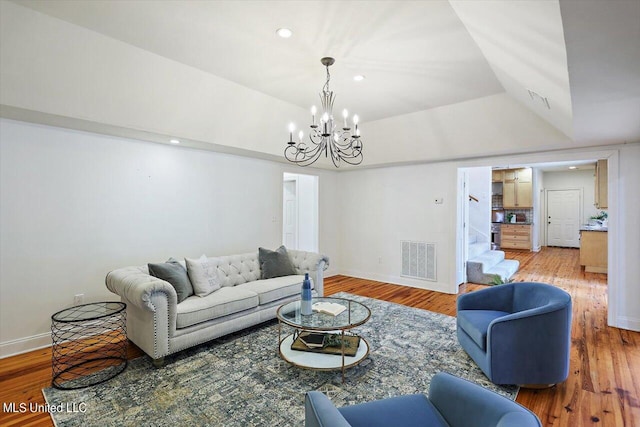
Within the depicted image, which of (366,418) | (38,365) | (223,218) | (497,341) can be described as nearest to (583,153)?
(497,341)

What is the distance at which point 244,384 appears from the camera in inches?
97.3

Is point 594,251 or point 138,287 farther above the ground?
point 138,287

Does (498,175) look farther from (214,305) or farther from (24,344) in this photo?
(24,344)

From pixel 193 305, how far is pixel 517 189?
401 inches

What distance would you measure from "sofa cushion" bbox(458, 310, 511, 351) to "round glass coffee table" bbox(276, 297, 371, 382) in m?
0.90

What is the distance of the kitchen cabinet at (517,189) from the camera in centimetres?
951

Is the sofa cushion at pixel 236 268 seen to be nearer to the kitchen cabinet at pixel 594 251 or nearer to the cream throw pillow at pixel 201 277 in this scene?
the cream throw pillow at pixel 201 277

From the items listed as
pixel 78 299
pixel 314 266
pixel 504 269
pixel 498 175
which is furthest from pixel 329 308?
pixel 498 175

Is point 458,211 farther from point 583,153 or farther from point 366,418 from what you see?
point 366,418

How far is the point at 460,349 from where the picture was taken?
307 cm

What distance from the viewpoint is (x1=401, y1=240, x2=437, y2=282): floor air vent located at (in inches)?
213

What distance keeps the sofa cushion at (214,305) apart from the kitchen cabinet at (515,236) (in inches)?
363

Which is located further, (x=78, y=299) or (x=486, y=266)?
(x=486, y=266)

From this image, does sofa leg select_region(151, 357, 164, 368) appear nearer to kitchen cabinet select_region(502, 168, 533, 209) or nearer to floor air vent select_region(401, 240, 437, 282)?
floor air vent select_region(401, 240, 437, 282)
